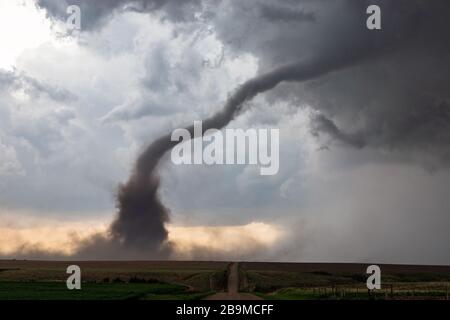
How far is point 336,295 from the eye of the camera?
97750 mm
